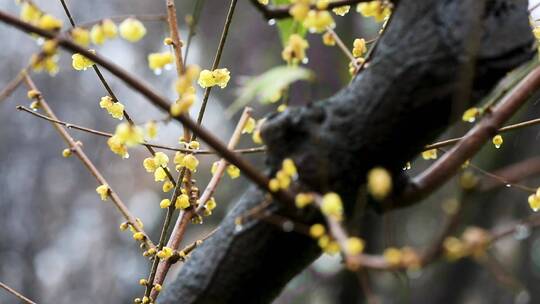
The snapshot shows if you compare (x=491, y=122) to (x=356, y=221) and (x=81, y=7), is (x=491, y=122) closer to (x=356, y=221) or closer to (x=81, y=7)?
(x=356, y=221)

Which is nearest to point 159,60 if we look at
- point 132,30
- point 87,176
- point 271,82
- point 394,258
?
point 132,30

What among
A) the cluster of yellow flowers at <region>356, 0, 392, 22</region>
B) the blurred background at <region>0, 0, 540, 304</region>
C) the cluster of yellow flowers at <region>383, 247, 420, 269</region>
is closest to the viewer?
the cluster of yellow flowers at <region>383, 247, 420, 269</region>

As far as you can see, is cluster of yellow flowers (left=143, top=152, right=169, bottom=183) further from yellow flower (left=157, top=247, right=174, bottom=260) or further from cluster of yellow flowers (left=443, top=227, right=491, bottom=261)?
cluster of yellow flowers (left=443, top=227, right=491, bottom=261)

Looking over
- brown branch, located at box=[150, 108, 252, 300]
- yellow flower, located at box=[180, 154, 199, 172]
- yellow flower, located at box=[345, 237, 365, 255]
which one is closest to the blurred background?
brown branch, located at box=[150, 108, 252, 300]

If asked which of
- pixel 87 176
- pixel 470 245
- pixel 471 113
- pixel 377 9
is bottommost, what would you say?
pixel 470 245

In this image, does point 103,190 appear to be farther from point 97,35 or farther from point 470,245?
point 470,245

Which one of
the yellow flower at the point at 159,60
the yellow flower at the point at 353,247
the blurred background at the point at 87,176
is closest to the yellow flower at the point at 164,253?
the yellow flower at the point at 159,60

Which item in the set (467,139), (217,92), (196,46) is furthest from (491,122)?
(196,46)
